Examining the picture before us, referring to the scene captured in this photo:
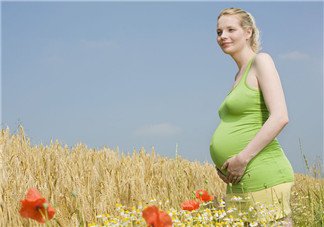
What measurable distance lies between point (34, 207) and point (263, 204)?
1.82 meters

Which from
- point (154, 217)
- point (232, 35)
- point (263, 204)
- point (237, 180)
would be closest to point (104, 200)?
point (237, 180)

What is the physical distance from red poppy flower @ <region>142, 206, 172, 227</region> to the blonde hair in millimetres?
2159

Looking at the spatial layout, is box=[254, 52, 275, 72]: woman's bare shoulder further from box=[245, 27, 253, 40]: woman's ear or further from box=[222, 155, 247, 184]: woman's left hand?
box=[222, 155, 247, 184]: woman's left hand

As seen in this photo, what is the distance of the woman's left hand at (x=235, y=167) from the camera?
324 centimetres

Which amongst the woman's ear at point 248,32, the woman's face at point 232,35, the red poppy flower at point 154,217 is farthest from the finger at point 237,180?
the red poppy flower at point 154,217

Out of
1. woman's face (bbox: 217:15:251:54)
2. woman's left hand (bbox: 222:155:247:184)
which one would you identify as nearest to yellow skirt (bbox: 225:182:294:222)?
woman's left hand (bbox: 222:155:247:184)

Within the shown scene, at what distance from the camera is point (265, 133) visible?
10.3 feet

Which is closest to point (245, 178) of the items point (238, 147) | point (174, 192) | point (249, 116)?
point (238, 147)

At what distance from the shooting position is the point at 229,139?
3.42 meters

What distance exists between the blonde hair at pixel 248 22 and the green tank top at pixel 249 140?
0.29 metres

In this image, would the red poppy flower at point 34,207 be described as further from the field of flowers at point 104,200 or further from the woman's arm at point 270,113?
the woman's arm at point 270,113

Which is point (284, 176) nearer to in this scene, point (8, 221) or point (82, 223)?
point (82, 223)

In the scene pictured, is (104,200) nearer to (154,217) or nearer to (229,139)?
(229,139)

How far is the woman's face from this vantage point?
3.54 m
